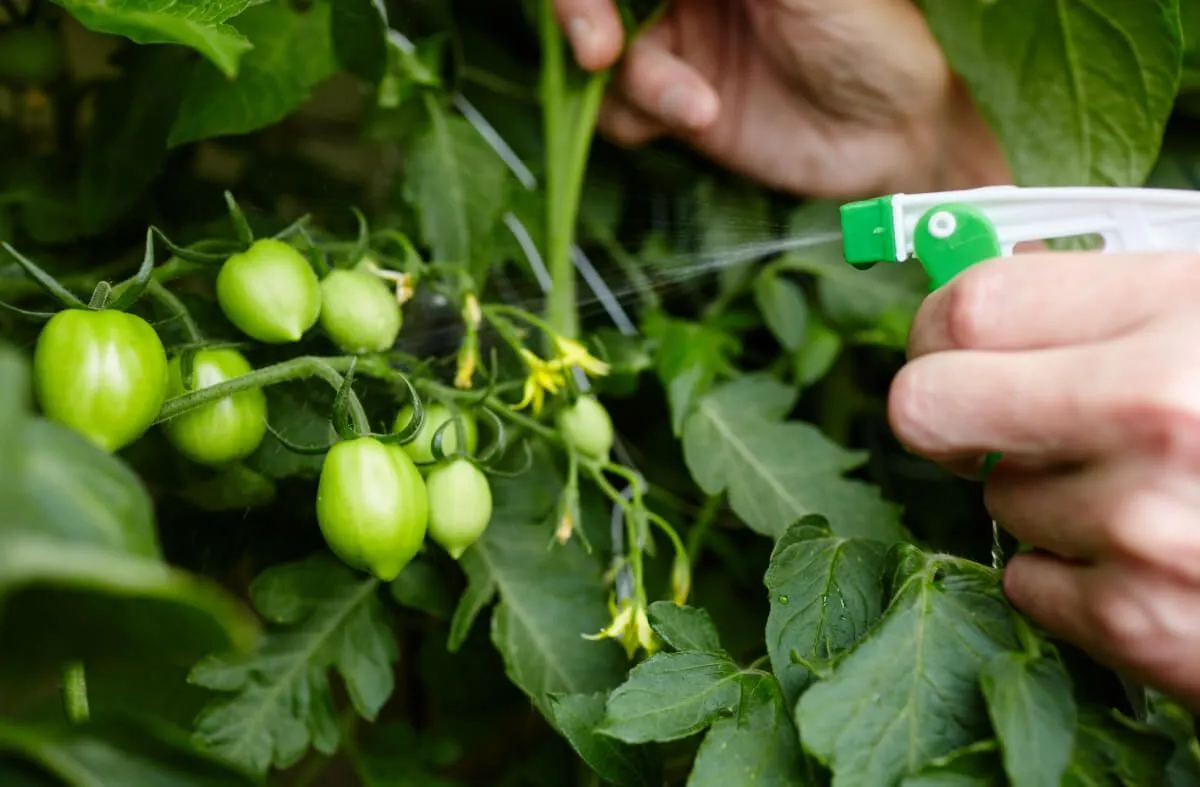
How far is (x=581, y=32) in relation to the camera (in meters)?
0.70

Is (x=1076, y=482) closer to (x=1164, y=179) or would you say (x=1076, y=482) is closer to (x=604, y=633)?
(x=604, y=633)

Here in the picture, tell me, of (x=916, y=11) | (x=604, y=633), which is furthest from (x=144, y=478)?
(x=916, y=11)

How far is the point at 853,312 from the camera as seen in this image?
2.52ft

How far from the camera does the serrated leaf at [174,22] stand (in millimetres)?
371

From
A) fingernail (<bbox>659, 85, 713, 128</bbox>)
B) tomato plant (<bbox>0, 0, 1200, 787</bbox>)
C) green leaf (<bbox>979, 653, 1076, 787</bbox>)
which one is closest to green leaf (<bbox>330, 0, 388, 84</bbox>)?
tomato plant (<bbox>0, 0, 1200, 787</bbox>)

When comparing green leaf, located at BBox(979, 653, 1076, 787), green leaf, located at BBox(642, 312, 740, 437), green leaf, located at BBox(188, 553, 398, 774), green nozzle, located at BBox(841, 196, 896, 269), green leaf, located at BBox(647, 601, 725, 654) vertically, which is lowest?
green leaf, located at BBox(188, 553, 398, 774)

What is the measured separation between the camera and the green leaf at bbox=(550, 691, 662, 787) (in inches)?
17.3

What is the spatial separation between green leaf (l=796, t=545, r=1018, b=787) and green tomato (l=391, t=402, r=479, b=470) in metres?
0.20

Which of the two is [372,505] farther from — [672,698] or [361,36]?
[361,36]

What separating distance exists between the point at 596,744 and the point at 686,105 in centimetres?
50

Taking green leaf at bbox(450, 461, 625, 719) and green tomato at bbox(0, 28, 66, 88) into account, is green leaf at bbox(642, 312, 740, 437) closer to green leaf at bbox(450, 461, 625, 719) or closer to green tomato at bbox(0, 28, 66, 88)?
green leaf at bbox(450, 461, 625, 719)

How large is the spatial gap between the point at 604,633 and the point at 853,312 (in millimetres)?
357

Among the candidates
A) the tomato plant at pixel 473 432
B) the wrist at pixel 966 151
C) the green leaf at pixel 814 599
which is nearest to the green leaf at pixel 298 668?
the tomato plant at pixel 473 432

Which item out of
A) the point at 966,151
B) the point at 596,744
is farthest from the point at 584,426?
the point at 966,151
